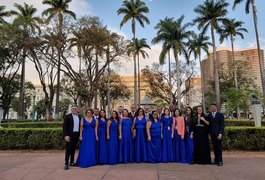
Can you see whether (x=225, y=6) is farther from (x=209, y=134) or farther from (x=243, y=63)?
(x=209, y=134)

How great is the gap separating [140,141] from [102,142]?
1242mm

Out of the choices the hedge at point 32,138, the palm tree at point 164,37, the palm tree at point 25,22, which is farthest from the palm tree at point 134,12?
the hedge at point 32,138

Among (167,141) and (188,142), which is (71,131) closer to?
(167,141)

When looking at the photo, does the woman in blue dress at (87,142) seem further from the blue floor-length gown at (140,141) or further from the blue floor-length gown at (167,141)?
the blue floor-length gown at (167,141)

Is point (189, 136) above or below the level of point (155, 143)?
above

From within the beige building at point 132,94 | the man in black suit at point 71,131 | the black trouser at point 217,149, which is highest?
the beige building at point 132,94

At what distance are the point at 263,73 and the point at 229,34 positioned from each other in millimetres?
15755

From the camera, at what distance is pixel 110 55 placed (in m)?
25.2

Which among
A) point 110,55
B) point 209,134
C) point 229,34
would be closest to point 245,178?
point 209,134

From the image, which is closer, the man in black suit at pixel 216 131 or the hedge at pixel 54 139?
the man in black suit at pixel 216 131

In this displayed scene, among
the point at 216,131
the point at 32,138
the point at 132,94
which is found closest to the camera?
the point at 216,131

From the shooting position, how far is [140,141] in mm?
8016

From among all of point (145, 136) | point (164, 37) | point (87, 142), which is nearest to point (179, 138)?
point (145, 136)

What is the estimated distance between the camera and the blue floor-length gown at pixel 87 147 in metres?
7.34
